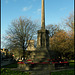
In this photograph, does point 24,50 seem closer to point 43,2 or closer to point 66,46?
point 66,46

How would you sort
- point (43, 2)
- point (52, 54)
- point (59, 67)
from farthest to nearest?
point (43, 2) < point (52, 54) < point (59, 67)

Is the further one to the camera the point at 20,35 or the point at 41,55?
the point at 20,35

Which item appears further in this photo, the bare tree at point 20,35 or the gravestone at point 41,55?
the bare tree at point 20,35

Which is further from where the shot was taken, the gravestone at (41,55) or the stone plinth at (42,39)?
the stone plinth at (42,39)

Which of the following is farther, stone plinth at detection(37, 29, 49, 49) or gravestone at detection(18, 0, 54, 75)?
stone plinth at detection(37, 29, 49, 49)

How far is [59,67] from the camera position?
12047mm

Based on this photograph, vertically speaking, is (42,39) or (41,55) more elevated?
(42,39)

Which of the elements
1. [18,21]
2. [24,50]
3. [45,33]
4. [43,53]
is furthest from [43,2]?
[24,50]

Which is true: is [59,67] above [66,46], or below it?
below

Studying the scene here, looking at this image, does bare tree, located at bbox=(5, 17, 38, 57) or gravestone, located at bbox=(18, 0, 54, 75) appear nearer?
gravestone, located at bbox=(18, 0, 54, 75)

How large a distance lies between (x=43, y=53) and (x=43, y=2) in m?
8.40

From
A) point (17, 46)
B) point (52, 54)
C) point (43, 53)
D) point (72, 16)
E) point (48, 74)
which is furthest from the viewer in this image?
point (17, 46)

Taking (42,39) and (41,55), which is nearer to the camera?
(41,55)

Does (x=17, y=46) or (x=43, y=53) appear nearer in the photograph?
(x=43, y=53)
